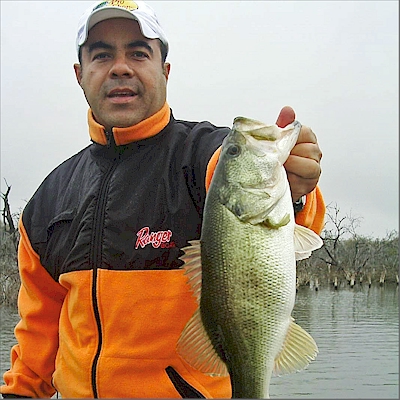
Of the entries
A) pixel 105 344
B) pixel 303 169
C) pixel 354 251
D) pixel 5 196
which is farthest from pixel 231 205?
pixel 354 251

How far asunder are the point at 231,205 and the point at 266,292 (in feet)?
0.97

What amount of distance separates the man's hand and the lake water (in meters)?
4.05

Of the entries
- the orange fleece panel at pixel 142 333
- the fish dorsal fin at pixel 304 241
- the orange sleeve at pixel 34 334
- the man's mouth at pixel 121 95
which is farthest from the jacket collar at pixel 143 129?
the fish dorsal fin at pixel 304 241

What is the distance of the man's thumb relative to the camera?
5.56 ft

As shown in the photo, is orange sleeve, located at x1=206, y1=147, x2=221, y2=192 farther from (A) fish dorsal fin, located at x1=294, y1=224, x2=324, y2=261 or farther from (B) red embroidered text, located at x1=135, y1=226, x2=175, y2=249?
(A) fish dorsal fin, located at x1=294, y1=224, x2=324, y2=261

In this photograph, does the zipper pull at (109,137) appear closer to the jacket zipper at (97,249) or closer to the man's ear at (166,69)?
the jacket zipper at (97,249)

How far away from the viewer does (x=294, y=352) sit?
1717mm

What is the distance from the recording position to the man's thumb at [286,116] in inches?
66.7

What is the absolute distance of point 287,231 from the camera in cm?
161

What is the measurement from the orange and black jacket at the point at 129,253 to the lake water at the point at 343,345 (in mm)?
3498

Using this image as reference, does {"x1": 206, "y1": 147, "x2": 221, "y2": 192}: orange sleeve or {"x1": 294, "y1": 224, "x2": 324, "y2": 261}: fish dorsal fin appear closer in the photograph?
{"x1": 294, "y1": 224, "x2": 324, "y2": 261}: fish dorsal fin

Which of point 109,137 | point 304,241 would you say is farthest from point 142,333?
point 109,137

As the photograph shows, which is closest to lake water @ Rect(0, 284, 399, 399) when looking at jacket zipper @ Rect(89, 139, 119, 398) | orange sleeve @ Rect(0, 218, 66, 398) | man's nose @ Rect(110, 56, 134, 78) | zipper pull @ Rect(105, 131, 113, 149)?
orange sleeve @ Rect(0, 218, 66, 398)

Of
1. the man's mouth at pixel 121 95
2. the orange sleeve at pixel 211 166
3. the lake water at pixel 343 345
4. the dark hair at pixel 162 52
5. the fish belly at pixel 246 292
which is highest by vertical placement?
the dark hair at pixel 162 52
